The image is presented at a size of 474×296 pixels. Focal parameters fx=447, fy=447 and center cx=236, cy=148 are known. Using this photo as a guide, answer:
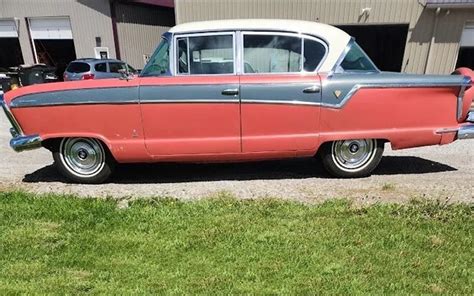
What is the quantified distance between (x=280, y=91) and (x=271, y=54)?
1.58 feet

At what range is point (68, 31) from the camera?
21.4 m

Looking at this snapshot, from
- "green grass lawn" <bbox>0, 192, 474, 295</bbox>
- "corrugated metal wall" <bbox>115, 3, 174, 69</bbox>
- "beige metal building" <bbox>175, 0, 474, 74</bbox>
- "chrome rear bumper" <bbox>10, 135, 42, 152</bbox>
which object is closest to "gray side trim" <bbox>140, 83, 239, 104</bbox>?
"green grass lawn" <bbox>0, 192, 474, 295</bbox>

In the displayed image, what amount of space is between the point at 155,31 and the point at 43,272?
74.2ft

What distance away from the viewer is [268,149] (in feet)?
17.3

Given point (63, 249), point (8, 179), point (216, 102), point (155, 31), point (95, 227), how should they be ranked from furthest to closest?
point (155, 31) → point (8, 179) → point (216, 102) → point (95, 227) → point (63, 249)

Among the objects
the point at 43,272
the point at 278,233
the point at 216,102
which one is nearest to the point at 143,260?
the point at 43,272

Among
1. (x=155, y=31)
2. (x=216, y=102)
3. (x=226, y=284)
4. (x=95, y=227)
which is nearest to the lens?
(x=226, y=284)

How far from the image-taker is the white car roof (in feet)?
16.9

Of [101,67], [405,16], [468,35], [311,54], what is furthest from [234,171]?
[468,35]

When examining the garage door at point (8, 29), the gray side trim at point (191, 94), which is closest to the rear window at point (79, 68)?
the garage door at point (8, 29)

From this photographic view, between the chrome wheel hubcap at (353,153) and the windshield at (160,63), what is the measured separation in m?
2.22

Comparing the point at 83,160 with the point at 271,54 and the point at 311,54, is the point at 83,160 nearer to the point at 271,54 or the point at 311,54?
the point at 271,54

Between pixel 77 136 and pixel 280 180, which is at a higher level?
pixel 77 136

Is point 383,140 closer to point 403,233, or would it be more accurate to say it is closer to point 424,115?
point 424,115
